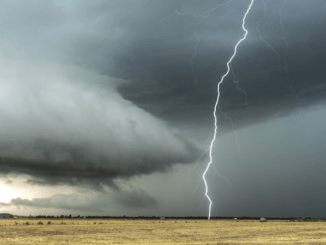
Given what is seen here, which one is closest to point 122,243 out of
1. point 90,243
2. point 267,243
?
point 90,243

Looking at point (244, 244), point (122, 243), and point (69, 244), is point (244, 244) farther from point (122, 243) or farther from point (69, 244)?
point (69, 244)

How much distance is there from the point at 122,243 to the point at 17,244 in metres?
8.93

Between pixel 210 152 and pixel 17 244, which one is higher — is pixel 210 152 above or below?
above

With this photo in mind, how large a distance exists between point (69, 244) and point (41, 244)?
2531mm

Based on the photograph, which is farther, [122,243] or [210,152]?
[210,152]

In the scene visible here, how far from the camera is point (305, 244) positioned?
29203 mm

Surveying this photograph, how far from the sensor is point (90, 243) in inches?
1187

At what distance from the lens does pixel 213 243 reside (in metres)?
29.9

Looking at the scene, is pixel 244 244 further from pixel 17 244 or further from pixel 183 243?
pixel 17 244

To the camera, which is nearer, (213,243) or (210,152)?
(213,243)

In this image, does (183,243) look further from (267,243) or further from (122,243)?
(267,243)

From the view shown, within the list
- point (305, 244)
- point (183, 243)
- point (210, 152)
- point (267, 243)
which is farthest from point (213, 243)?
point (210, 152)

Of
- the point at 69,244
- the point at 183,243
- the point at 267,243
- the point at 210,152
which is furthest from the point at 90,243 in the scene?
the point at 210,152

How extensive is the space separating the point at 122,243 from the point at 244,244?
33.9 feet
